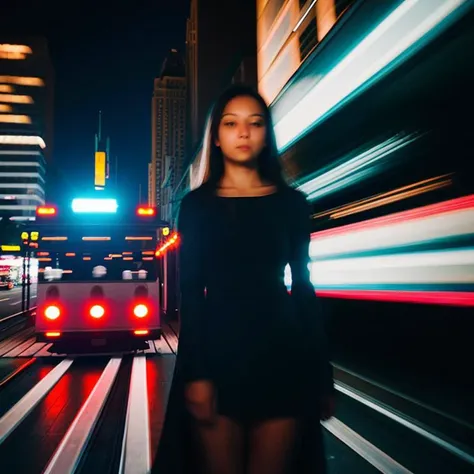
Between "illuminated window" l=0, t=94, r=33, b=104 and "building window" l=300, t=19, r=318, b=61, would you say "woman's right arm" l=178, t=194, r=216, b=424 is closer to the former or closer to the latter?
"building window" l=300, t=19, r=318, b=61

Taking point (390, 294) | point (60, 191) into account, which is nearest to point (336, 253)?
point (390, 294)

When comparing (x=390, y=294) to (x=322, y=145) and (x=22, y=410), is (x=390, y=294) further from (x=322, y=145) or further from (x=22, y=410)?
(x=22, y=410)

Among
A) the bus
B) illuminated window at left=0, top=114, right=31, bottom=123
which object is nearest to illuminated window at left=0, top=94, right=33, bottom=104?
illuminated window at left=0, top=114, right=31, bottom=123

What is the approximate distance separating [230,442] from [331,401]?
0.30 m

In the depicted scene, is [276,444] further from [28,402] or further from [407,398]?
[28,402]

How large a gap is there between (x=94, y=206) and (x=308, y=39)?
8.27 m

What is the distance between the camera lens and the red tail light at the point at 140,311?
10.5 m

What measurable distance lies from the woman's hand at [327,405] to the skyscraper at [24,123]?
13138cm

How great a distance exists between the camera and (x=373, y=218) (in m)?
6.51

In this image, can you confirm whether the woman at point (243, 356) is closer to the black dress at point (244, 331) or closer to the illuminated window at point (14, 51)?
the black dress at point (244, 331)

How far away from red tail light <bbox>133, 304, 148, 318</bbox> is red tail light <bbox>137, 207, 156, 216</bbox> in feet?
6.05

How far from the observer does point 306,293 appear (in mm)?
1536

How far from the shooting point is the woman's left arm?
1.47 m

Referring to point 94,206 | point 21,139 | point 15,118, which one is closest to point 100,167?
point 94,206
